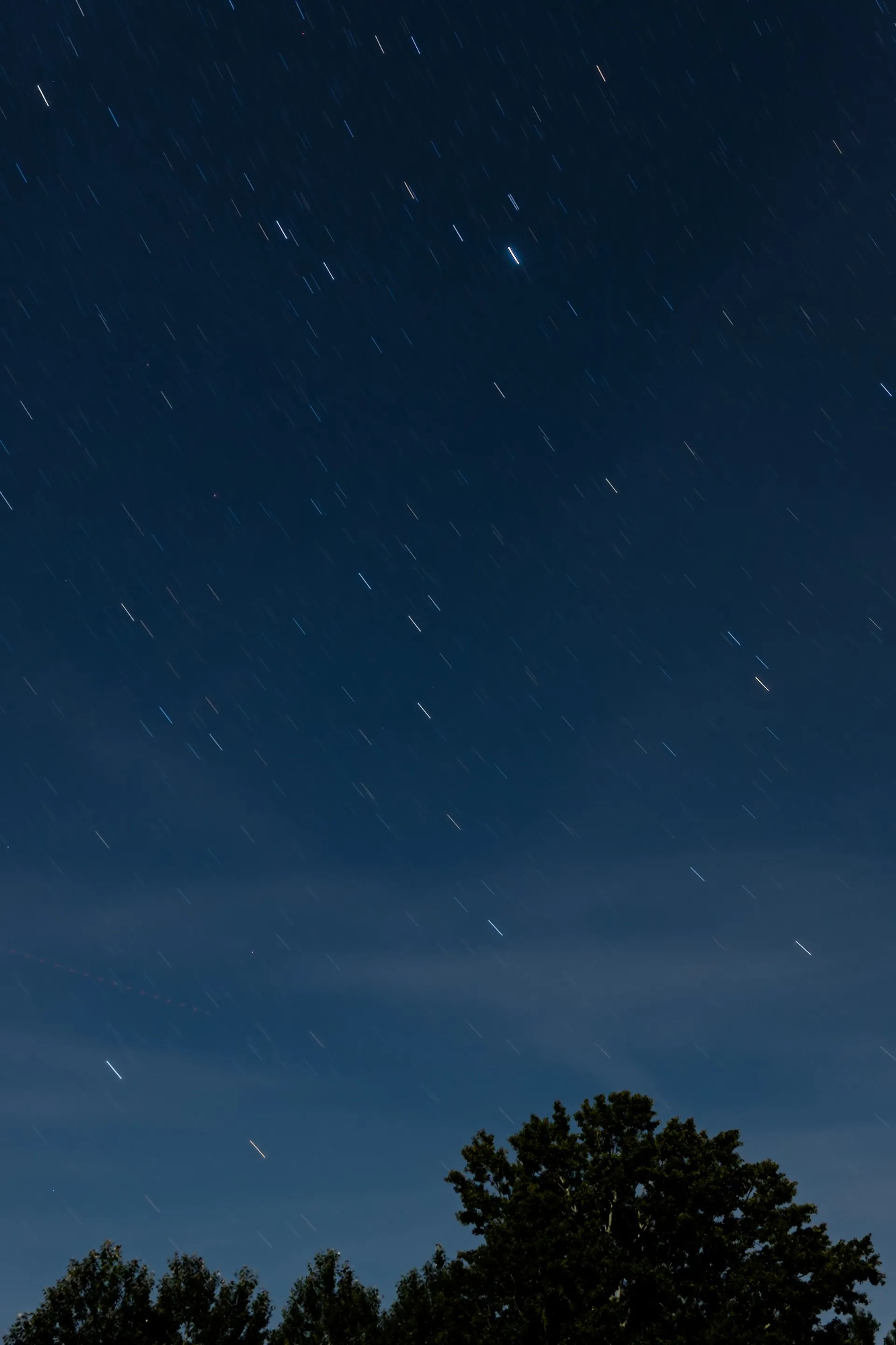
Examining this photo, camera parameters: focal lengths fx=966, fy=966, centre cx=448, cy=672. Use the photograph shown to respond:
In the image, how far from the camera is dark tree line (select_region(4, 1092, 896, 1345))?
30.0 m

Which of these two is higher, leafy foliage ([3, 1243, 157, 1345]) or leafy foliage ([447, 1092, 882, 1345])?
leafy foliage ([447, 1092, 882, 1345])

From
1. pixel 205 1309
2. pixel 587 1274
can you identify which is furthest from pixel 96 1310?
pixel 587 1274

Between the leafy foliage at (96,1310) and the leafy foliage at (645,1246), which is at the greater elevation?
the leafy foliage at (645,1246)

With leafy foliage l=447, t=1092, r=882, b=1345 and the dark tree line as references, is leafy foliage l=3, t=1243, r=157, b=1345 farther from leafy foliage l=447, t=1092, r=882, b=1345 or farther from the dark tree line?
leafy foliage l=447, t=1092, r=882, b=1345

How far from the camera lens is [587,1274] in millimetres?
30453

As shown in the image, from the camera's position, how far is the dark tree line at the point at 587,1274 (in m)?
30.0

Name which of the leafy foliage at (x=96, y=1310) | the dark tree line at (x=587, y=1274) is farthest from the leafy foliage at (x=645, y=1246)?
the leafy foliage at (x=96, y=1310)

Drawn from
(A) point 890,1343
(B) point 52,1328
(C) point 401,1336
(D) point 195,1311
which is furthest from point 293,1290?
(A) point 890,1343

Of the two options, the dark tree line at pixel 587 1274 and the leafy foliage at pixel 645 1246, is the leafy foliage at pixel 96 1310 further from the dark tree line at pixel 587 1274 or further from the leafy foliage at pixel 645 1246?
the leafy foliage at pixel 645 1246

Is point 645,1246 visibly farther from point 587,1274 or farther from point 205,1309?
point 205,1309

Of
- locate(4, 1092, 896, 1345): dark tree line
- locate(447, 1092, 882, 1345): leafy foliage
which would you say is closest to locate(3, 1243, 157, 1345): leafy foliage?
locate(4, 1092, 896, 1345): dark tree line

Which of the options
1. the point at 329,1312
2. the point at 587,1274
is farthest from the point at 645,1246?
the point at 329,1312

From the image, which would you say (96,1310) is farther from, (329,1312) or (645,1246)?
(645,1246)

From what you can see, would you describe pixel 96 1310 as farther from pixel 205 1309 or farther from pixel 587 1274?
pixel 587 1274
